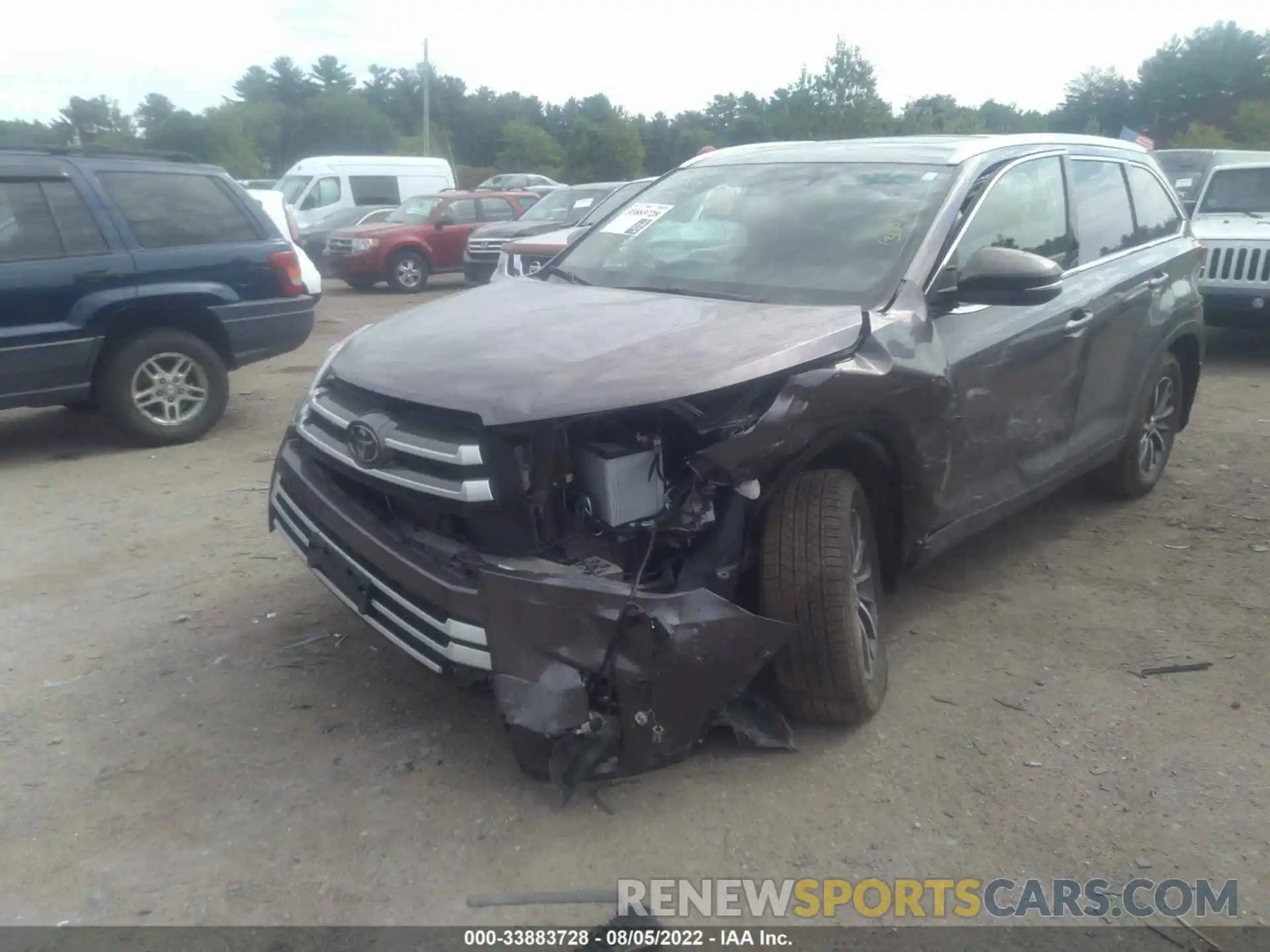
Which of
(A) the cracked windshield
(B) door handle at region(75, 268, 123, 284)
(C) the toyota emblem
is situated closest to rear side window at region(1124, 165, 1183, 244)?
(A) the cracked windshield

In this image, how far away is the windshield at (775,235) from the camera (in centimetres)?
364

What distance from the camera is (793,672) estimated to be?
10.6 ft

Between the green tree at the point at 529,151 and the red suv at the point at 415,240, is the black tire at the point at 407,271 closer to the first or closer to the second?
the red suv at the point at 415,240

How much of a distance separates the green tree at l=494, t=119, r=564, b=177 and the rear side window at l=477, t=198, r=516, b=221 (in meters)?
42.9

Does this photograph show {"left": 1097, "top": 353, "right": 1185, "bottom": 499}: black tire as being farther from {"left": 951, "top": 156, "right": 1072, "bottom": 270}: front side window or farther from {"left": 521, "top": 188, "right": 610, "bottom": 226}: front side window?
{"left": 521, "top": 188, "right": 610, "bottom": 226}: front side window

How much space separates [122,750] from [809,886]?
213cm

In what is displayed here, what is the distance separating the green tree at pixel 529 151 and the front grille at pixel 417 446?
58.1 m

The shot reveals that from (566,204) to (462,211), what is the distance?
A: 9.59 feet

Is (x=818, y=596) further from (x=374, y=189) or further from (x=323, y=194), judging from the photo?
(x=374, y=189)

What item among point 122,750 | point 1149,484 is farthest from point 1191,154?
point 122,750

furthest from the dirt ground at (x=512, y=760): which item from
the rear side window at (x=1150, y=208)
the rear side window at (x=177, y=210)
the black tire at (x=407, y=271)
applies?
the black tire at (x=407, y=271)

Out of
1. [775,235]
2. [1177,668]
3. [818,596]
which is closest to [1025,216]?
[775,235]

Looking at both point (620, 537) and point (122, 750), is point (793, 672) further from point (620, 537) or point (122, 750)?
point (122, 750)

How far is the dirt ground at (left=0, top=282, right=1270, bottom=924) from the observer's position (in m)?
2.74
